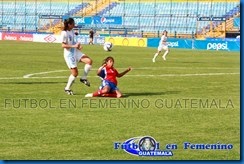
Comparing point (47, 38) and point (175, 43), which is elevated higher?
point (175, 43)

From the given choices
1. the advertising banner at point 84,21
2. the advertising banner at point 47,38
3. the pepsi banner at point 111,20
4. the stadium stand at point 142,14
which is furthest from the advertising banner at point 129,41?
the advertising banner at point 84,21

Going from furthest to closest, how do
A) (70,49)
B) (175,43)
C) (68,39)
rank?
(175,43) → (70,49) → (68,39)

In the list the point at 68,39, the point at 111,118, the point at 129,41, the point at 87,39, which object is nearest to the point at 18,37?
the point at 87,39

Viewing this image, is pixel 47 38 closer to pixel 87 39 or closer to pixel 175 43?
pixel 87 39

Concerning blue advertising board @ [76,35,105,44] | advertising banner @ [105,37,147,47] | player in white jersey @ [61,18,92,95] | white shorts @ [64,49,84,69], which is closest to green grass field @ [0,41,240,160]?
player in white jersey @ [61,18,92,95]

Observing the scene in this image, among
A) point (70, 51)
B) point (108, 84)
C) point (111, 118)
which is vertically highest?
point (70, 51)

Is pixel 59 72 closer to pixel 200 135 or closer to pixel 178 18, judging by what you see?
pixel 200 135

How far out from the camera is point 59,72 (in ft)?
84.9

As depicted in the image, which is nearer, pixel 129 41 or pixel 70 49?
pixel 70 49

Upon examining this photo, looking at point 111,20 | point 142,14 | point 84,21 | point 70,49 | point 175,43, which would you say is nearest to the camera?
point 70,49

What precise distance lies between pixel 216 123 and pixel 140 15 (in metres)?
64.4

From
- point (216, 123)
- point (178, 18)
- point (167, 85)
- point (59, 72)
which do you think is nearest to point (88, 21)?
point (178, 18)

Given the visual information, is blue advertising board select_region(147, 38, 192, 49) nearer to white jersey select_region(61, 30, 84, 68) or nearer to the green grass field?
the green grass field

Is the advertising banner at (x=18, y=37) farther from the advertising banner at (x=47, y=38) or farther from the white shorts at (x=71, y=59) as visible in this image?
the white shorts at (x=71, y=59)
